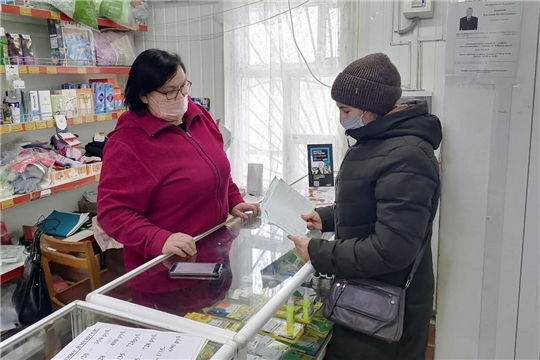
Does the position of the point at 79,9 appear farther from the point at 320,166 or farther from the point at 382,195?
the point at 382,195

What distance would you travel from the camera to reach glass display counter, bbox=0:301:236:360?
100 cm

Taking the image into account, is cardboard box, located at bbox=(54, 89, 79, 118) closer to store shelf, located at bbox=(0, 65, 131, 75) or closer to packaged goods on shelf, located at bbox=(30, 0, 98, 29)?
store shelf, located at bbox=(0, 65, 131, 75)

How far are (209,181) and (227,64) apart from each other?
1.97 m

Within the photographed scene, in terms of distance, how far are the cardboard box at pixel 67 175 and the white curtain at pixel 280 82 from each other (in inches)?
44.0

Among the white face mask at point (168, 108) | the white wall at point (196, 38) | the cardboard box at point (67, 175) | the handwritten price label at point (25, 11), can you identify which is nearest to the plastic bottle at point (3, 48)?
the handwritten price label at point (25, 11)

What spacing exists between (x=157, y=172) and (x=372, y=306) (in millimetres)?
842

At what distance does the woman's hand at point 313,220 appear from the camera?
1566 millimetres

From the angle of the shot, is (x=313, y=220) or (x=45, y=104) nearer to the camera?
Result: (x=313, y=220)

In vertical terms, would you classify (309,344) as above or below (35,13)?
below

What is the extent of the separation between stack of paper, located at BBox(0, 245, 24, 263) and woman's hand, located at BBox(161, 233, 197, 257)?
155cm

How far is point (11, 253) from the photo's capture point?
8.50 ft

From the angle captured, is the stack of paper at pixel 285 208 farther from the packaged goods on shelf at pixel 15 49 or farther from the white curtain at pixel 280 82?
the packaged goods on shelf at pixel 15 49

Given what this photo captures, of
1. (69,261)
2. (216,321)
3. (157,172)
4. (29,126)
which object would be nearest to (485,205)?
(216,321)

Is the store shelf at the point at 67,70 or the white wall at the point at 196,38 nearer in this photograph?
the store shelf at the point at 67,70
